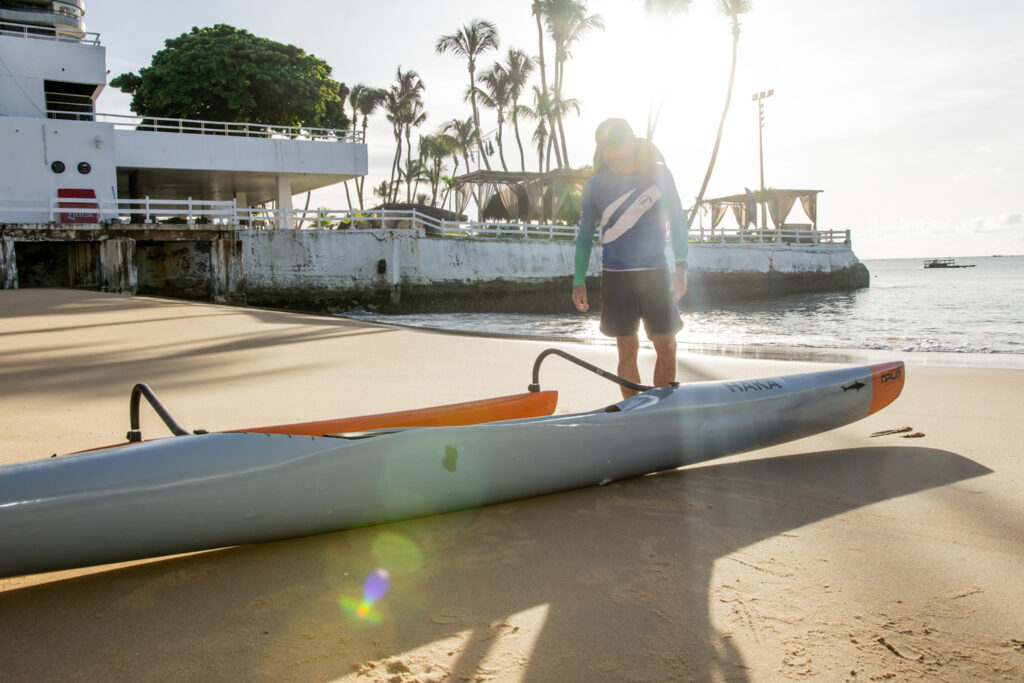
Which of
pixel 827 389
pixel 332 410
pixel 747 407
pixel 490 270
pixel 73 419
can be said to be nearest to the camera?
pixel 747 407

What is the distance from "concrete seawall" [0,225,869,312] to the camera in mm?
16828

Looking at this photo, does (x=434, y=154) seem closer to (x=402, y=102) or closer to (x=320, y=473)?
(x=402, y=102)

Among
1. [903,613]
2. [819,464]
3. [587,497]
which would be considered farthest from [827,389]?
[903,613]

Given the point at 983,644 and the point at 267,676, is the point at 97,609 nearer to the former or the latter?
the point at 267,676

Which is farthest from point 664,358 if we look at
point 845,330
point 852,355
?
point 845,330

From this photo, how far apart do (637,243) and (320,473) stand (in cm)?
219

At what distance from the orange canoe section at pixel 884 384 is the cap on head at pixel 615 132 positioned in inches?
68.3

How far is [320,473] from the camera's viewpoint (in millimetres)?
1996

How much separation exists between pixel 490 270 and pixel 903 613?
20.4 meters

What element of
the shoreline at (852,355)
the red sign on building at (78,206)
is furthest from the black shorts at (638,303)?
the red sign on building at (78,206)

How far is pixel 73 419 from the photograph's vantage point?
377 centimetres

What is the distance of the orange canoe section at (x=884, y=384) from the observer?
3406 millimetres

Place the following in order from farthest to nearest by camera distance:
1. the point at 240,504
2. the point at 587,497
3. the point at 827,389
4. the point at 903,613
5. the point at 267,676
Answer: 1. the point at 827,389
2. the point at 587,497
3. the point at 240,504
4. the point at 903,613
5. the point at 267,676

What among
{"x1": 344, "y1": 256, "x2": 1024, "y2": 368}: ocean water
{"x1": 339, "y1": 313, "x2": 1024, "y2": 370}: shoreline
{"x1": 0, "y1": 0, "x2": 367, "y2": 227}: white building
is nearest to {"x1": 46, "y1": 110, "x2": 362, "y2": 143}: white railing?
{"x1": 0, "y1": 0, "x2": 367, "y2": 227}: white building
